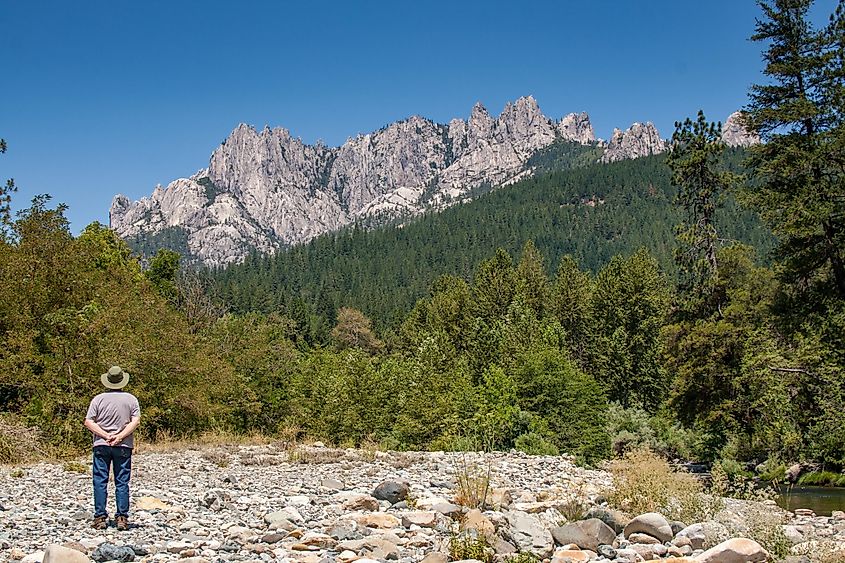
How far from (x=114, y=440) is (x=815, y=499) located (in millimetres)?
18582

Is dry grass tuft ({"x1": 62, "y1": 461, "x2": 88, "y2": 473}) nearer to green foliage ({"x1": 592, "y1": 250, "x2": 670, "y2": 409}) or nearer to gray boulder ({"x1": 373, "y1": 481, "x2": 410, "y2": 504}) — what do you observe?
gray boulder ({"x1": 373, "y1": 481, "x2": 410, "y2": 504})

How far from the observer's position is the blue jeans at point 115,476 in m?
7.97

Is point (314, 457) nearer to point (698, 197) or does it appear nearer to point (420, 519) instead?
point (420, 519)

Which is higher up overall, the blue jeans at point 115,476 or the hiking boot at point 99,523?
the blue jeans at point 115,476

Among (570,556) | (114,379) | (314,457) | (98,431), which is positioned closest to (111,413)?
(98,431)

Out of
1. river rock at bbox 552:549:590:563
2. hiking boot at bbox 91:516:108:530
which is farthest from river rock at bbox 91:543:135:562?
river rock at bbox 552:549:590:563

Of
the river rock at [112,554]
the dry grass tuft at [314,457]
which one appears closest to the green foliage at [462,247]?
the dry grass tuft at [314,457]

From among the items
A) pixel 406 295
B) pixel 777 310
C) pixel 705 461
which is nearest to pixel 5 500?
pixel 777 310

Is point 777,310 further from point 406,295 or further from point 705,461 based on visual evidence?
point 406,295

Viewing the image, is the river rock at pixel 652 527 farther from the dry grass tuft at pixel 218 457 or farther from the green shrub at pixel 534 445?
the green shrub at pixel 534 445

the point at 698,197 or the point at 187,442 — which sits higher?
the point at 698,197

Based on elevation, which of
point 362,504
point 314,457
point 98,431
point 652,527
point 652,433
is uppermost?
point 98,431

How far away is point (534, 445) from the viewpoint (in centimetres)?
2444

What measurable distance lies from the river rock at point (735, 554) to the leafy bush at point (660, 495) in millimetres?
2970
